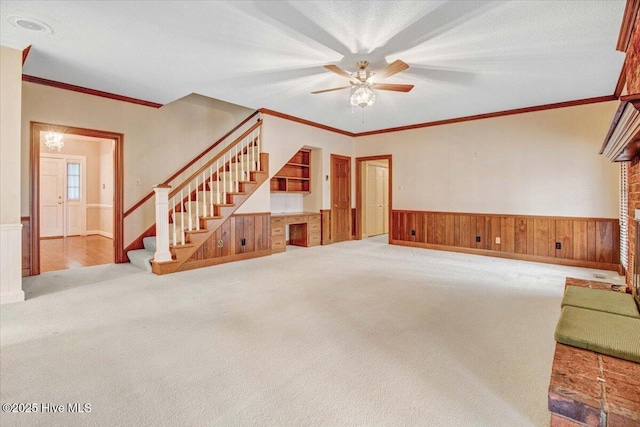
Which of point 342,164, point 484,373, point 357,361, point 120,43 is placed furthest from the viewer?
point 342,164

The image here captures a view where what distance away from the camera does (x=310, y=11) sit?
2676 mm

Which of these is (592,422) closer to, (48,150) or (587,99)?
(587,99)

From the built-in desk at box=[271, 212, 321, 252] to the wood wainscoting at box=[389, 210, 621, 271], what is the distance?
5.86 feet

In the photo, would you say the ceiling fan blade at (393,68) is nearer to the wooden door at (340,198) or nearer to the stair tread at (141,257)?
the wooden door at (340,198)

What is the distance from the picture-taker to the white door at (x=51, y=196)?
7.78 m

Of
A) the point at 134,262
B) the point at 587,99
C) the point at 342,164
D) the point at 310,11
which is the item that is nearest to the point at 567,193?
the point at 587,99

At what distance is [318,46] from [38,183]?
13.8 ft

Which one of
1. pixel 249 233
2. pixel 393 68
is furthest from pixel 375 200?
pixel 393 68

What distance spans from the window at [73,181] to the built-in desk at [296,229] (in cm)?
564

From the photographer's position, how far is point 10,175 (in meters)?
3.34

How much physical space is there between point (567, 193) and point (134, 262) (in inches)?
272

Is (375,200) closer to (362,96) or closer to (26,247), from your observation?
(362,96)

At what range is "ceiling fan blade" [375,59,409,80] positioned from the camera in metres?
3.29

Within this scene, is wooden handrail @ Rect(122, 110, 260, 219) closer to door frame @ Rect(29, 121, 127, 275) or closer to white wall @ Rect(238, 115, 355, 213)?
door frame @ Rect(29, 121, 127, 275)
